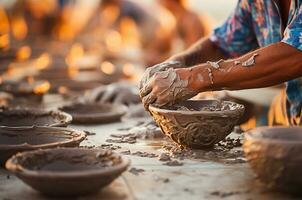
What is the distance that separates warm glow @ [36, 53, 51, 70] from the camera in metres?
7.28

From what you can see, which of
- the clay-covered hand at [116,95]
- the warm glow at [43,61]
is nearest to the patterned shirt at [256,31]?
the clay-covered hand at [116,95]

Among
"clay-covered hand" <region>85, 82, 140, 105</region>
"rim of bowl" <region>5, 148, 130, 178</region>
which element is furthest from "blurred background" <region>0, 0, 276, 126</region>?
"rim of bowl" <region>5, 148, 130, 178</region>

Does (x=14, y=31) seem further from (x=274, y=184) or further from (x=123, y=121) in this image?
(x=274, y=184)

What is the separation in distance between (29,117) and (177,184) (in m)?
1.44

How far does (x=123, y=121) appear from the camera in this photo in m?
4.39

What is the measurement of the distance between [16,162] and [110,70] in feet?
15.9

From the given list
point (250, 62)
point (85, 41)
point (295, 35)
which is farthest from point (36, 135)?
point (85, 41)

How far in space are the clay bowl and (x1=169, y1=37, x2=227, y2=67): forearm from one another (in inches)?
34.7

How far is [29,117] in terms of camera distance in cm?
376

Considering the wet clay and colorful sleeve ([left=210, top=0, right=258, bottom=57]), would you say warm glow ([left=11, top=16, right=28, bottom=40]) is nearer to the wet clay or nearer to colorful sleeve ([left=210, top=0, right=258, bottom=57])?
colorful sleeve ([left=210, top=0, right=258, bottom=57])

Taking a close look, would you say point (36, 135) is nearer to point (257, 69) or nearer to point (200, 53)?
point (257, 69)

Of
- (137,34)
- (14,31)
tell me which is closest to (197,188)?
(137,34)

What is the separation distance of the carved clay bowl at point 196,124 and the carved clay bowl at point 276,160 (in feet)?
1.75

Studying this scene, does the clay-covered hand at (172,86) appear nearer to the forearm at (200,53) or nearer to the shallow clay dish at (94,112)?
the forearm at (200,53)
